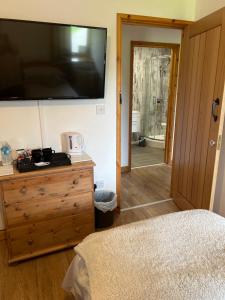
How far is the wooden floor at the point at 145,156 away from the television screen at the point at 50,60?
2453mm

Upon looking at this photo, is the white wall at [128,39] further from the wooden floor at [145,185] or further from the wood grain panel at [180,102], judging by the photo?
the wood grain panel at [180,102]

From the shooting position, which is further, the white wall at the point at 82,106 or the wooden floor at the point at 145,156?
the wooden floor at the point at 145,156

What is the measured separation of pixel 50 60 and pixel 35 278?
5.90 feet

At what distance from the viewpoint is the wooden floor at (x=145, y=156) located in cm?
444

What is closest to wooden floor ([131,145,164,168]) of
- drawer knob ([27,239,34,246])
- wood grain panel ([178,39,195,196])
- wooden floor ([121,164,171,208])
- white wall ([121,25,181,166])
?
wooden floor ([121,164,171,208])

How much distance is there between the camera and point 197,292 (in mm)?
998

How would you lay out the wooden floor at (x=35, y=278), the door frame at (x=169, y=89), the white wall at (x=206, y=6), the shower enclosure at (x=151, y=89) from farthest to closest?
the shower enclosure at (x=151, y=89) < the door frame at (x=169, y=89) < the white wall at (x=206, y=6) < the wooden floor at (x=35, y=278)

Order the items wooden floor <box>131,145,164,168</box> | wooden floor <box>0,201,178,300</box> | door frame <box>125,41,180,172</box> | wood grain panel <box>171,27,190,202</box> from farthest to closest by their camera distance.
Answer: wooden floor <box>131,145,164,168</box>, door frame <box>125,41,180,172</box>, wood grain panel <box>171,27,190,202</box>, wooden floor <box>0,201,178,300</box>

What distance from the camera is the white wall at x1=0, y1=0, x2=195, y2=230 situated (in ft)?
6.64

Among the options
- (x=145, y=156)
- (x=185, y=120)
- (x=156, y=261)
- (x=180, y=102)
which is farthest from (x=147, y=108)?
(x=156, y=261)

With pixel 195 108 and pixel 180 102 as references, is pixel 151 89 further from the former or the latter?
pixel 195 108

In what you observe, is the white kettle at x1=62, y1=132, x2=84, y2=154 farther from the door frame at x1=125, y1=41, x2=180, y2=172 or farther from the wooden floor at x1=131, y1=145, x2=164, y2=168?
the wooden floor at x1=131, y1=145, x2=164, y2=168

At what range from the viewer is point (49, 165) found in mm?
1932

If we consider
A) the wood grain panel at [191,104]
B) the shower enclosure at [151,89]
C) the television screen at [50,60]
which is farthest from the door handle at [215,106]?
the shower enclosure at [151,89]
